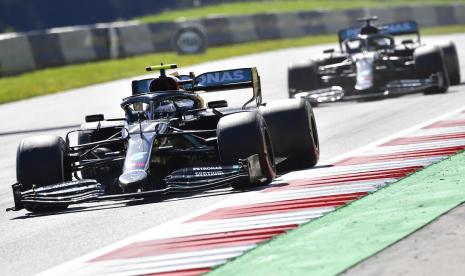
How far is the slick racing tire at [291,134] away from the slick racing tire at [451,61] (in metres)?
10.1

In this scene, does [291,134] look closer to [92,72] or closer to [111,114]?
[111,114]

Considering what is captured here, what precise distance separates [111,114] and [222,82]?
9.29 metres

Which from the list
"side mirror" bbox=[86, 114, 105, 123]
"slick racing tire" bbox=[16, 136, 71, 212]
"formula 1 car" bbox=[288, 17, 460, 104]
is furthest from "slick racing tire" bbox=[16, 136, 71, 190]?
"formula 1 car" bbox=[288, 17, 460, 104]

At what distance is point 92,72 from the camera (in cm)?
3139

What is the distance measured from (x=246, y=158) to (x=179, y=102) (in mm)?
1944

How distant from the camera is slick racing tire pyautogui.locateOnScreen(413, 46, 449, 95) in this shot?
21016 mm

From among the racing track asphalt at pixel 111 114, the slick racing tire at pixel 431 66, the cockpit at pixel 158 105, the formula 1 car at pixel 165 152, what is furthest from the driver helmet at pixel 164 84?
the slick racing tire at pixel 431 66

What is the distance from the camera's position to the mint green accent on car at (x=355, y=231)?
7297 mm

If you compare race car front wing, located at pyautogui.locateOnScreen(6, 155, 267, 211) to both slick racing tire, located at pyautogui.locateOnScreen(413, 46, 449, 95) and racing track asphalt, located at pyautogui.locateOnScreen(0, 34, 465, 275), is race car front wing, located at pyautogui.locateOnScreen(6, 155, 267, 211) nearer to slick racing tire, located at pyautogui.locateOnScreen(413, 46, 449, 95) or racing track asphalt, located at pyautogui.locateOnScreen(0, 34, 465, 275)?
racing track asphalt, located at pyautogui.locateOnScreen(0, 34, 465, 275)

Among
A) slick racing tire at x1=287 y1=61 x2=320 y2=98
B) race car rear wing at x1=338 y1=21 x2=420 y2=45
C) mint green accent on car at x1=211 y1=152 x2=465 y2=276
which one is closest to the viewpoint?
mint green accent on car at x1=211 y1=152 x2=465 y2=276

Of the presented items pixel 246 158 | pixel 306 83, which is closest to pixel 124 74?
pixel 306 83

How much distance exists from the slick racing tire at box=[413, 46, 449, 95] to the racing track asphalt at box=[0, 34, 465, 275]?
0.24 m

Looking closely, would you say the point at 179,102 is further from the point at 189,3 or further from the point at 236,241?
the point at 189,3

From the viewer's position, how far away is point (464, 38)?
38.2 meters
